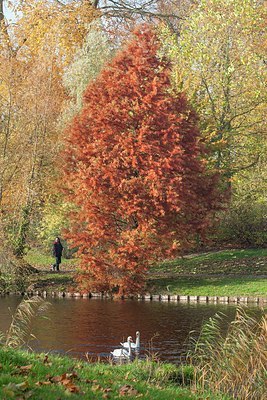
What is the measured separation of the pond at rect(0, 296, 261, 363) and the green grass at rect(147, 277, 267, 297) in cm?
141

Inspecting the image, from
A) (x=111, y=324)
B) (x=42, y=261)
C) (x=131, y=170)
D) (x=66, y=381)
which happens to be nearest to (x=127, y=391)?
(x=66, y=381)

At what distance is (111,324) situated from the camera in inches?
802

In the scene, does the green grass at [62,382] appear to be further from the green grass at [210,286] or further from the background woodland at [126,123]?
the background woodland at [126,123]

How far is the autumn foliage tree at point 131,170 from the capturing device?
2680 cm

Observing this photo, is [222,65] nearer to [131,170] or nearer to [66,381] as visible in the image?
[131,170]

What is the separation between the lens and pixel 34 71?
30.0 m

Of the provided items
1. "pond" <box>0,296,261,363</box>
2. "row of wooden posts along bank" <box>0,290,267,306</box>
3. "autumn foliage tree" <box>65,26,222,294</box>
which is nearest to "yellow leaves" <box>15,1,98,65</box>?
"autumn foliage tree" <box>65,26,222,294</box>

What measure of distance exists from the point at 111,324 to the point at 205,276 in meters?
9.44

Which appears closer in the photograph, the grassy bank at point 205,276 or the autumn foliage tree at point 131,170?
the grassy bank at point 205,276

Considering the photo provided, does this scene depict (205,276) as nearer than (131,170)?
No

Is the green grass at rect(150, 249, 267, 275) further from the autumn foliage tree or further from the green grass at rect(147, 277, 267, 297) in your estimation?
the autumn foliage tree

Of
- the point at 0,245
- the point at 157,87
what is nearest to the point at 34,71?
the point at 157,87

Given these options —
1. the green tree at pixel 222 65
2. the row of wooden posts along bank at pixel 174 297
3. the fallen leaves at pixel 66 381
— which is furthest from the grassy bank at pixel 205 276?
the fallen leaves at pixel 66 381

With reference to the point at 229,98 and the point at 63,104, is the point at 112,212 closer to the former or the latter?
the point at 63,104
